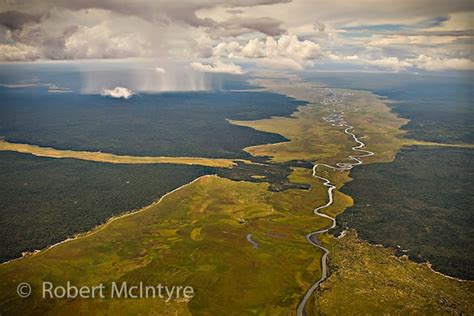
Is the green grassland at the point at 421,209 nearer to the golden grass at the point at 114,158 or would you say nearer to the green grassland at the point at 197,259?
the green grassland at the point at 197,259

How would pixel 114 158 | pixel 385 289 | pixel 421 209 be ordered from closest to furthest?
pixel 385 289 → pixel 421 209 → pixel 114 158

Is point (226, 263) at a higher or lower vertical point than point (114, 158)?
lower

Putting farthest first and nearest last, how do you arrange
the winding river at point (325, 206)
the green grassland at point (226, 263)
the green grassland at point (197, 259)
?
the winding river at point (325, 206)
the green grassland at point (197, 259)
the green grassland at point (226, 263)

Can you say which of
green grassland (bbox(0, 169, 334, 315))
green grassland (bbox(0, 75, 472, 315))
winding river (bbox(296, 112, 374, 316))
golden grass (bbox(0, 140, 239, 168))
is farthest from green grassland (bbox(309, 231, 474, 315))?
golden grass (bbox(0, 140, 239, 168))

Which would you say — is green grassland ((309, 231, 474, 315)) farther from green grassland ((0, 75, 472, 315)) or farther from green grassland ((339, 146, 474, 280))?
green grassland ((339, 146, 474, 280))

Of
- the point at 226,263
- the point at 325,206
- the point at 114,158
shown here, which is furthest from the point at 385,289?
the point at 114,158

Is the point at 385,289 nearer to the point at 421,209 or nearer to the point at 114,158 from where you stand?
the point at 421,209

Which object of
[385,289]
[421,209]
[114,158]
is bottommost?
[385,289]

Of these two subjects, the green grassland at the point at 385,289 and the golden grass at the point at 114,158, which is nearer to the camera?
the green grassland at the point at 385,289

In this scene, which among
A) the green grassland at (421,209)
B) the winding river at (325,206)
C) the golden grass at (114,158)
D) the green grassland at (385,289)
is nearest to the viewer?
the green grassland at (385,289)

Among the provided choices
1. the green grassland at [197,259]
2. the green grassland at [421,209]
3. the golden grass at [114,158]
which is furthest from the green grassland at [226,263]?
the golden grass at [114,158]

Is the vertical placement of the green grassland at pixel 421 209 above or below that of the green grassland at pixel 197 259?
above

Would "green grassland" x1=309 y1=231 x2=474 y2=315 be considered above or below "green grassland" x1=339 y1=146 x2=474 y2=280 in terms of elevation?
below
